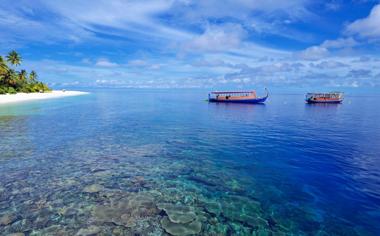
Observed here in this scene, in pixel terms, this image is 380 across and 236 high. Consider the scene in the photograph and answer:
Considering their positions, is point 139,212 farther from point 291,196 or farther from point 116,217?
point 291,196

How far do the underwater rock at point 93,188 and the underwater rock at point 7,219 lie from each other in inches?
113

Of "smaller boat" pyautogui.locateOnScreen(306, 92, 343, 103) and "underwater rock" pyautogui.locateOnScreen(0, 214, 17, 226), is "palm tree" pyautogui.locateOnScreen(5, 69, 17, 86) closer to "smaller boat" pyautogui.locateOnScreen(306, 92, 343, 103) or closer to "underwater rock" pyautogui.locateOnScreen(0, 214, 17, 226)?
"underwater rock" pyautogui.locateOnScreen(0, 214, 17, 226)

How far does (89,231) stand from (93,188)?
142 inches

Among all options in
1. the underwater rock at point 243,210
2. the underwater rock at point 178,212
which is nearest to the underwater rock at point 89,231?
the underwater rock at point 178,212

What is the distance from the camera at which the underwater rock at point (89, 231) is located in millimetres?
7922

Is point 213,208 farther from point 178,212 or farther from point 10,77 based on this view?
point 10,77

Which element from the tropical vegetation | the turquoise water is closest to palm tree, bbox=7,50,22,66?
the tropical vegetation

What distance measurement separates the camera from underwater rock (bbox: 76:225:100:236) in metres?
7.92

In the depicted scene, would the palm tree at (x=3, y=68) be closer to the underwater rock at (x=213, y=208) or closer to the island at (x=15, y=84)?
the island at (x=15, y=84)

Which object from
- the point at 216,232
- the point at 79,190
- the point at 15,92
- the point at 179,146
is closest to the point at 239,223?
the point at 216,232

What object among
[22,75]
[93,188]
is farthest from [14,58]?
[93,188]

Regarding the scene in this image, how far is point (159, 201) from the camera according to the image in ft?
33.6

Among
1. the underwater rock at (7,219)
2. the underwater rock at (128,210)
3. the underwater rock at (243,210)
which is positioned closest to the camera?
the underwater rock at (7,219)

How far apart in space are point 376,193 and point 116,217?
12197 mm
